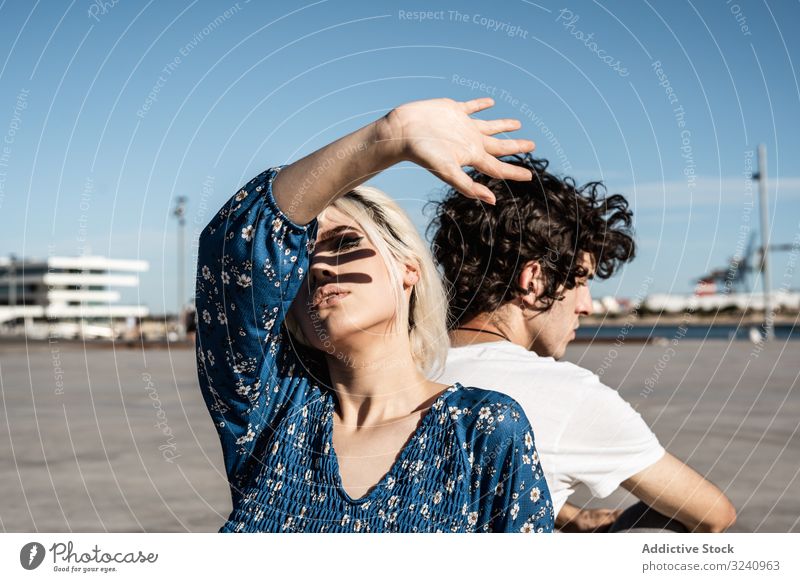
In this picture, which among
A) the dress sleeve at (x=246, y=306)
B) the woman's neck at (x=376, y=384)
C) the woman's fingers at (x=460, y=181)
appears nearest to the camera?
the woman's fingers at (x=460, y=181)

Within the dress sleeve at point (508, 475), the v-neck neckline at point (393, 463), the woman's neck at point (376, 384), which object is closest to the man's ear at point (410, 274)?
the woman's neck at point (376, 384)

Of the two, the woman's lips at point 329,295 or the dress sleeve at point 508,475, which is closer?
the dress sleeve at point 508,475

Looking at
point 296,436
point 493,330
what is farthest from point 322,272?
point 493,330

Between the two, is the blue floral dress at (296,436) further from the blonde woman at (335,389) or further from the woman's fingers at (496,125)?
the woman's fingers at (496,125)

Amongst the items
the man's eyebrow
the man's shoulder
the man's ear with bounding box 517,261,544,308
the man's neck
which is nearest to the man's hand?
the man's shoulder

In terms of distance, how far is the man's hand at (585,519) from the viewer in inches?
112

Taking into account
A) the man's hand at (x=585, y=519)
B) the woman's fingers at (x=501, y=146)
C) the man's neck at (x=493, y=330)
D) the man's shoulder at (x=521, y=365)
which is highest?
the woman's fingers at (x=501, y=146)

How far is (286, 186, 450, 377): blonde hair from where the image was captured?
2.24m

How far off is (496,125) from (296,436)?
0.96 meters

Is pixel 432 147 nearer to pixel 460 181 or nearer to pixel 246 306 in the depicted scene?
pixel 460 181

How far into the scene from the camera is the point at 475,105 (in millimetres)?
1695

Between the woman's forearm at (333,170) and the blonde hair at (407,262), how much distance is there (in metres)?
0.30
